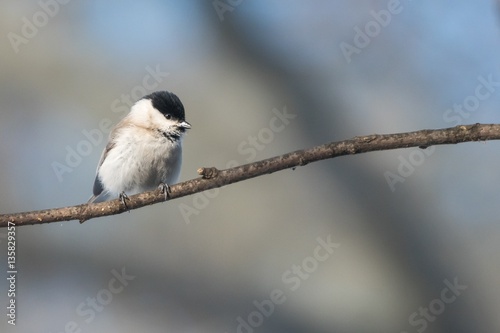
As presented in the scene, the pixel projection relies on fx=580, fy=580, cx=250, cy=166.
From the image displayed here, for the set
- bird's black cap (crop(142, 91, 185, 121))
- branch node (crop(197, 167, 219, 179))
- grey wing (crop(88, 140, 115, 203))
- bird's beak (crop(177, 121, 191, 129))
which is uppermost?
bird's black cap (crop(142, 91, 185, 121))

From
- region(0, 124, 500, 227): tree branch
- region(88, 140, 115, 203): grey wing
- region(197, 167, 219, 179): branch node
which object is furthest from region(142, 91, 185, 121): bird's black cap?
region(197, 167, 219, 179): branch node

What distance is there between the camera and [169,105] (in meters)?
2.39

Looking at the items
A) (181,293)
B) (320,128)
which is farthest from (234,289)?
(320,128)

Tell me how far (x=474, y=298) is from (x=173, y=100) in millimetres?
2142

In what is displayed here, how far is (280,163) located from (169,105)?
3.90 ft

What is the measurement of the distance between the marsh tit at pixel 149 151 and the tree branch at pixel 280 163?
0.89 metres

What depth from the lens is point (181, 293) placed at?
10.6 feet

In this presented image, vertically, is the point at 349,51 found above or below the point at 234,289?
above

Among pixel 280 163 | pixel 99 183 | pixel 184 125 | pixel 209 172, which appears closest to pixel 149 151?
pixel 184 125

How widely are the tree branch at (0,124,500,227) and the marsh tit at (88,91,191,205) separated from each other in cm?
89

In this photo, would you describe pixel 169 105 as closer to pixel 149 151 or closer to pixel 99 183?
pixel 149 151

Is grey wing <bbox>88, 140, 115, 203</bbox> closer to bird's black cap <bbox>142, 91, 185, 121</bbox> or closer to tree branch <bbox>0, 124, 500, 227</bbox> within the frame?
bird's black cap <bbox>142, 91, 185, 121</bbox>

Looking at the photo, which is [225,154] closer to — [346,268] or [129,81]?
[129,81]

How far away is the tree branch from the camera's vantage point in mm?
1215
